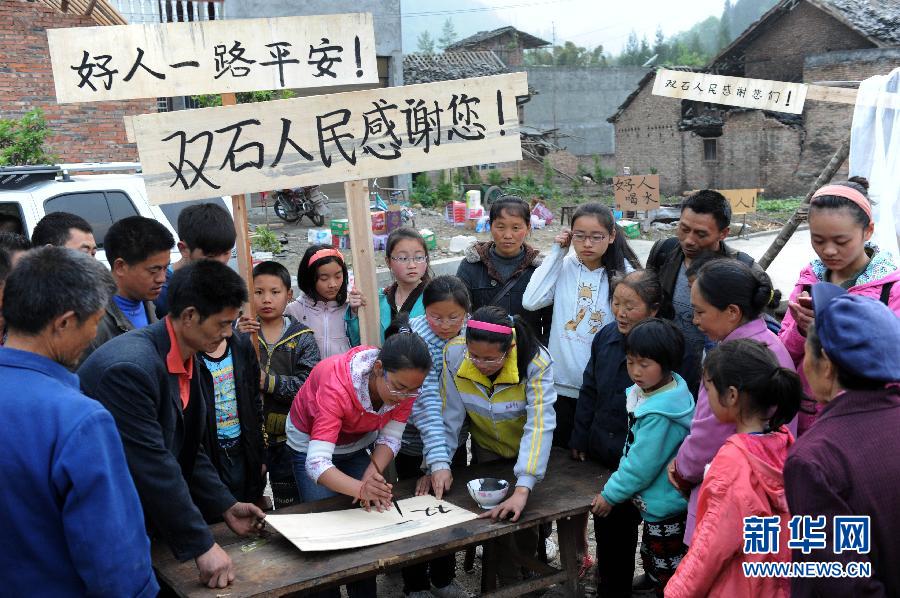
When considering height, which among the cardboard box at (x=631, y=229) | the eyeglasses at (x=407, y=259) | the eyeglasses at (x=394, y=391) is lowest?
the cardboard box at (x=631, y=229)

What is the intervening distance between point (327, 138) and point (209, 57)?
25.0 inches

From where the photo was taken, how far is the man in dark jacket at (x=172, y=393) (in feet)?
7.80

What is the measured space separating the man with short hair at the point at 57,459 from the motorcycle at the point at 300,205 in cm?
1544

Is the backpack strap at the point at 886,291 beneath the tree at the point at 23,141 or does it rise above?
beneath

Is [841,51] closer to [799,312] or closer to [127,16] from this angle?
[127,16]

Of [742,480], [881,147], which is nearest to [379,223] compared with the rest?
[881,147]

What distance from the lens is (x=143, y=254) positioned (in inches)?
127

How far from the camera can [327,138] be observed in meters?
3.60

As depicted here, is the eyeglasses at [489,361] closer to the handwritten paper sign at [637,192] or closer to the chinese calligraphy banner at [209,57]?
the chinese calligraphy banner at [209,57]

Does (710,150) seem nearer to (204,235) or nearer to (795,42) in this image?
(795,42)

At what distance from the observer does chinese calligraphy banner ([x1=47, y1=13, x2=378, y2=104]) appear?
11.0 ft

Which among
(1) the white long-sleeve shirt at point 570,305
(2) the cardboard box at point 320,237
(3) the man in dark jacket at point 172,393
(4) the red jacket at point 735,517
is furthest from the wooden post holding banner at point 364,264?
(2) the cardboard box at point 320,237

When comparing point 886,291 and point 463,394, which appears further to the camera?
point 463,394

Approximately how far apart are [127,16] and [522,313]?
13.0 metres
